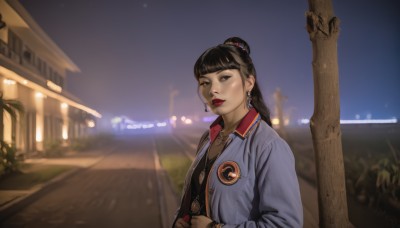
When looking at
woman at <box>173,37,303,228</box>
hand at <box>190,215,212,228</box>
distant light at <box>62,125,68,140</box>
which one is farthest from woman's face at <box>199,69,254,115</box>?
distant light at <box>62,125,68,140</box>

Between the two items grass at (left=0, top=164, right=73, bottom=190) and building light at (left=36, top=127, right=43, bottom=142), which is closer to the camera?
grass at (left=0, top=164, right=73, bottom=190)

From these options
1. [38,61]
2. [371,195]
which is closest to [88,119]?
[38,61]

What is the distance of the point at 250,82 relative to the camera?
203 centimetres

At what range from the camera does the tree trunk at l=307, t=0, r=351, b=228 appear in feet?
9.60

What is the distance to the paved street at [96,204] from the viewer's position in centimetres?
661

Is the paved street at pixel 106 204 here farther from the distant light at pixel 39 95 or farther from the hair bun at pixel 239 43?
the distant light at pixel 39 95

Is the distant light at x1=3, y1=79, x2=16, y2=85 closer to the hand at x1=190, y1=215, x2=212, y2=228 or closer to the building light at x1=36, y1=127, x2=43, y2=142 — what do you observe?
the building light at x1=36, y1=127, x2=43, y2=142

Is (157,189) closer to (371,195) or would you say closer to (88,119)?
(371,195)

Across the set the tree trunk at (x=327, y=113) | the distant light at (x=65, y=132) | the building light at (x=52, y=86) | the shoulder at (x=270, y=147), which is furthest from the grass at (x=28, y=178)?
the distant light at (x=65, y=132)

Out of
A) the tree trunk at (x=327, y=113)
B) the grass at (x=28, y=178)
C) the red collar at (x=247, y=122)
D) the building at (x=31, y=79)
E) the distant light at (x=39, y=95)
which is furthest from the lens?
the distant light at (x=39, y=95)

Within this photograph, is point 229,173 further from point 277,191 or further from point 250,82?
point 250,82

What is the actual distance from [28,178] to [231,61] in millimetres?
10647

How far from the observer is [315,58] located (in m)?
2.99

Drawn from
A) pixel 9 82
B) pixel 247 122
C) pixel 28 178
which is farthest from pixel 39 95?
pixel 247 122
